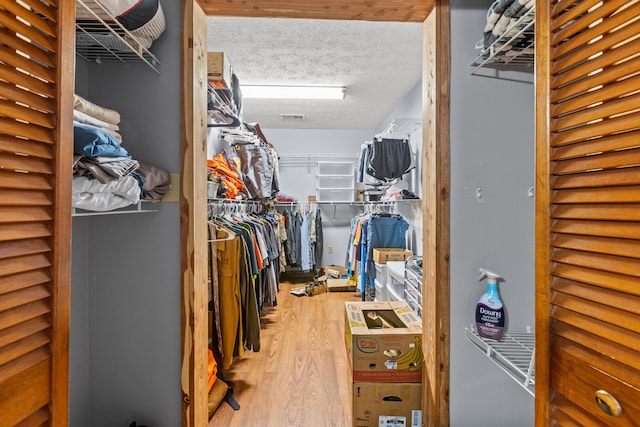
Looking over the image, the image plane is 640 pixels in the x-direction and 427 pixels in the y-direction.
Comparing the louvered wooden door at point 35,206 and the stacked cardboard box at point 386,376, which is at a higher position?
the louvered wooden door at point 35,206

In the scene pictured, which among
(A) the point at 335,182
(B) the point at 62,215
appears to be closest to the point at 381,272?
(A) the point at 335,182

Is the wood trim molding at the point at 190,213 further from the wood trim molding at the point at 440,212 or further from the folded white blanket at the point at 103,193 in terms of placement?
the wood trim molding at the point at 440,212

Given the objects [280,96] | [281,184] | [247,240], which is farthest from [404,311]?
[281,184]

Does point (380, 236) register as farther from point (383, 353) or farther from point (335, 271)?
point (383, 353)

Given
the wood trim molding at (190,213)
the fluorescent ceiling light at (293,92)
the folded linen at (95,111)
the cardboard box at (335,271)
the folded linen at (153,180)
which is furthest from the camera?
the cardboard box at (335,271)

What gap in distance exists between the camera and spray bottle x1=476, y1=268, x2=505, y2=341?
1.20 m

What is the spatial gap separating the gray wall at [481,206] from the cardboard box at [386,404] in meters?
0.29

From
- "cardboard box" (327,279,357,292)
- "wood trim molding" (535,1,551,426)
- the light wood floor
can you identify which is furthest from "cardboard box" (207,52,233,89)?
"cardboard box" (327,279,357,292)

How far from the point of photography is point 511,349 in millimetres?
1131

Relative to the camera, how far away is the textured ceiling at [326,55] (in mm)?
2428

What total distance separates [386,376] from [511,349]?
679 millimetres

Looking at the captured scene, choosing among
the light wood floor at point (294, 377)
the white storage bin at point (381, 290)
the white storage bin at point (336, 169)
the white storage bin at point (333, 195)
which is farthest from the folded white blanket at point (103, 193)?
the white storage bin at point (336, 169)

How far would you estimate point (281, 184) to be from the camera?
5.62 m

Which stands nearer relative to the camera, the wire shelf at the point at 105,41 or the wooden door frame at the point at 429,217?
the wire shelf at the point at 105,41
